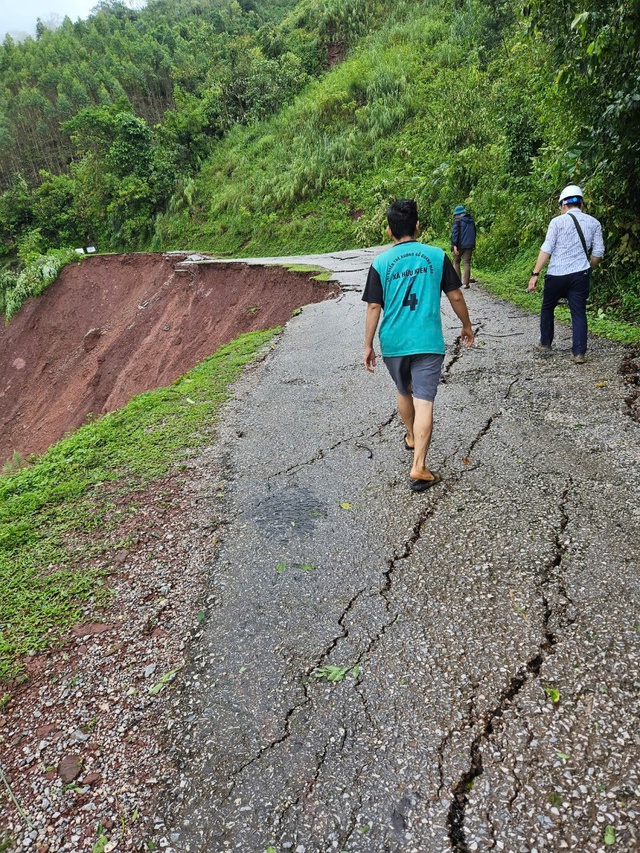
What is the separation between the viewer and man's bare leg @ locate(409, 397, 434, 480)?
3.81 meters

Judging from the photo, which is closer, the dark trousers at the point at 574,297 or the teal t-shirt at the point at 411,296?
the teal t-shirt at the point at 411,296

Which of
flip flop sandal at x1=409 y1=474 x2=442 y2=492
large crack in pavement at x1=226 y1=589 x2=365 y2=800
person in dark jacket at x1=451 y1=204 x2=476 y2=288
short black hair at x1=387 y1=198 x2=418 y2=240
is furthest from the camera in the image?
person in dark jacket at x1=451 y1=204 x2=476 y2=288

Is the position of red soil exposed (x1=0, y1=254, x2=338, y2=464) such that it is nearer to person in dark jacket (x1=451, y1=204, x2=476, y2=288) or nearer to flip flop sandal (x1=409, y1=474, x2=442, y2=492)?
person in dark jacket (x1=451, y1=204, x2=476, y2=288)

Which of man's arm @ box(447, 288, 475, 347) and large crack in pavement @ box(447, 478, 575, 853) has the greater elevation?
man's arm @ box(447, 288, 475, 347)

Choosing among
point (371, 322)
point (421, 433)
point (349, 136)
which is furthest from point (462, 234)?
point (349, 136)

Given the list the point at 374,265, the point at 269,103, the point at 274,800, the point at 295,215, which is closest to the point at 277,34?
the point at 269,103

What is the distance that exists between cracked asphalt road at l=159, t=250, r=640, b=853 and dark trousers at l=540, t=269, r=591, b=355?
111 centimetres

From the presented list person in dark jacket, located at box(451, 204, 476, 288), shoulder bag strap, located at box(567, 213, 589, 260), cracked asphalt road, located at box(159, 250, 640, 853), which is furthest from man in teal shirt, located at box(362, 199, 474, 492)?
person in dark jacket, located at box(451, 204, 476, 288)

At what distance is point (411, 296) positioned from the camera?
3.62 m

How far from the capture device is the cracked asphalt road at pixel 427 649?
6.24ft

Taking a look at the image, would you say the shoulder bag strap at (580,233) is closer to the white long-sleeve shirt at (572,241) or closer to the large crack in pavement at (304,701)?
the white long-sleeve shirt at (572,241)

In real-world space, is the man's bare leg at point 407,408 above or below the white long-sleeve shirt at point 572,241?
below

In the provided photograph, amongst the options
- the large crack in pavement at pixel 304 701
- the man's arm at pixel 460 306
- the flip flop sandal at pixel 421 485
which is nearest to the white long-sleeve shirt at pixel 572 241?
the man's arm at pixel 460 306

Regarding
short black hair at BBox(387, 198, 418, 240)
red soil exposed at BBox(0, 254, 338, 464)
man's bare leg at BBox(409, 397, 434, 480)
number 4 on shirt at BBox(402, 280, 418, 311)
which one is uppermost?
short black hair at BBox(387, 198, 418, 240)
